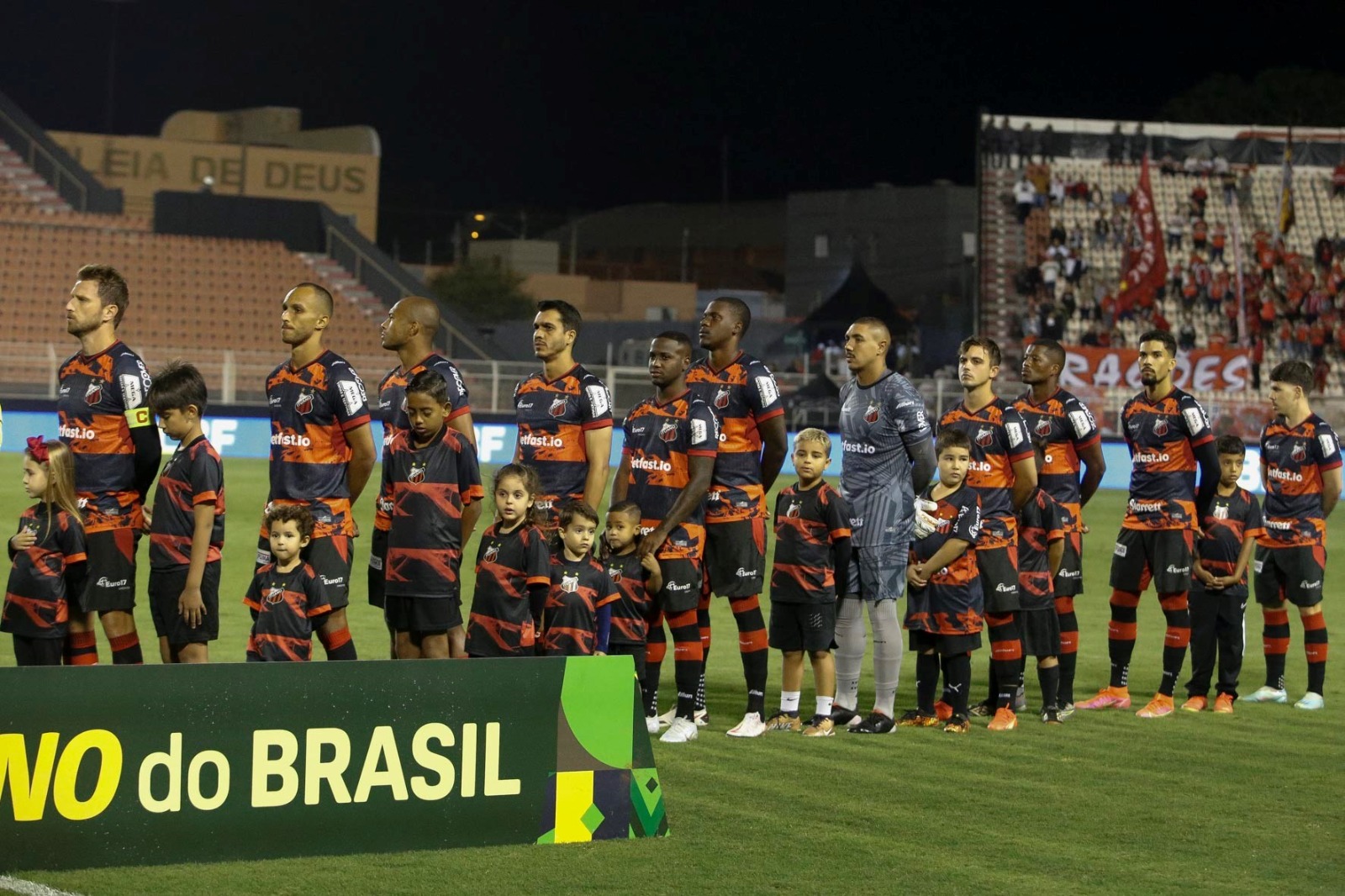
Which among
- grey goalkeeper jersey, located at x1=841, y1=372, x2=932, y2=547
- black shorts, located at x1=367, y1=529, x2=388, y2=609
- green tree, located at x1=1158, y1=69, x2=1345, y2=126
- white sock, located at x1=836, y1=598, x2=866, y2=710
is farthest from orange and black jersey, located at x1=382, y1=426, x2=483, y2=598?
green tree, located at x1=1158, y1=69, x2=1345, y2=126

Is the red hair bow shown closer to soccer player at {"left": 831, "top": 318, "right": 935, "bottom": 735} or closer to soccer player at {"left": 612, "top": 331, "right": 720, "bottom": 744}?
soccer player at {"left": 612, "top": 331, "right": 720, "bottom": 744}

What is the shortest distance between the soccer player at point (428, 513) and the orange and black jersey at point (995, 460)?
9.57ft

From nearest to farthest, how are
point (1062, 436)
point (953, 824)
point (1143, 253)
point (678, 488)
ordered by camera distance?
1. point (953, 824)
2. point (678, 488)
3. point (1062, 436)
4. point (1143, 253)

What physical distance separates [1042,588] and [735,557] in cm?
201

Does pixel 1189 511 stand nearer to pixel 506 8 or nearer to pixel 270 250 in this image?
pixel 270 250

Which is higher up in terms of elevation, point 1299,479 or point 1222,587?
point 1299,479

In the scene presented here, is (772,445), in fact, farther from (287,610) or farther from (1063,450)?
(287,610)

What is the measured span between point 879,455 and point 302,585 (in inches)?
118

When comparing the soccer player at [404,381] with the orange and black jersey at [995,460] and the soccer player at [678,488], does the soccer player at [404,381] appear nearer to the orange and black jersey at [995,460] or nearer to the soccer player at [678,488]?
the soccer player at [678,488]

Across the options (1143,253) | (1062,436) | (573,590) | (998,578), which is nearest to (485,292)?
(1143,253)

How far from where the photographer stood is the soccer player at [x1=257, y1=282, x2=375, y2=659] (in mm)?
7840

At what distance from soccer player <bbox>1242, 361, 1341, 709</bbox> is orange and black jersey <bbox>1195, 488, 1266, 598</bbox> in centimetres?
31

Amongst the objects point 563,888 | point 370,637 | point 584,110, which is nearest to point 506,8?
point 584,110

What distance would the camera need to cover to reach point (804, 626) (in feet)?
29.1
